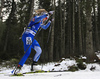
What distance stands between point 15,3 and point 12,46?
540 inches

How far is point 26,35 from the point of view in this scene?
3.64m

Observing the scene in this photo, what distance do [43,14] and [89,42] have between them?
12.0 ft

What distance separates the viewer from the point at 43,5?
19.3 meters

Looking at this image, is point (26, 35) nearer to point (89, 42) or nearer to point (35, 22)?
point (35, 22)

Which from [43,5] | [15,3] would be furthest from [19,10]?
[43,5]

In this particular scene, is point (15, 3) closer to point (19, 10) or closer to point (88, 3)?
point (19, 10)

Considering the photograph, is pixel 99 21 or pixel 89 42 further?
pixel 99 21

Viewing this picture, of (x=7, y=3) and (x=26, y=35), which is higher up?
(x=7, y=3)

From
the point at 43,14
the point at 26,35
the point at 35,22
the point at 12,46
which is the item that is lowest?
the point at 12,46

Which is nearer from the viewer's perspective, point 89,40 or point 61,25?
point 89,40

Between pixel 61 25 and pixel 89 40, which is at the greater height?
pixel 61 25

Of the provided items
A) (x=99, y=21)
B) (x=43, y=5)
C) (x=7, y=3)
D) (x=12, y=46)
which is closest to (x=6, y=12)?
(x=7, y=3)

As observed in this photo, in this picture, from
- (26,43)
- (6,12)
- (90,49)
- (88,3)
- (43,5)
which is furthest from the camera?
(43,5)

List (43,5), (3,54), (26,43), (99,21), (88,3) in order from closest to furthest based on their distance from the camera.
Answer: (26,43) < (88,3) < (3,54) < (43,5) < (99,21)
